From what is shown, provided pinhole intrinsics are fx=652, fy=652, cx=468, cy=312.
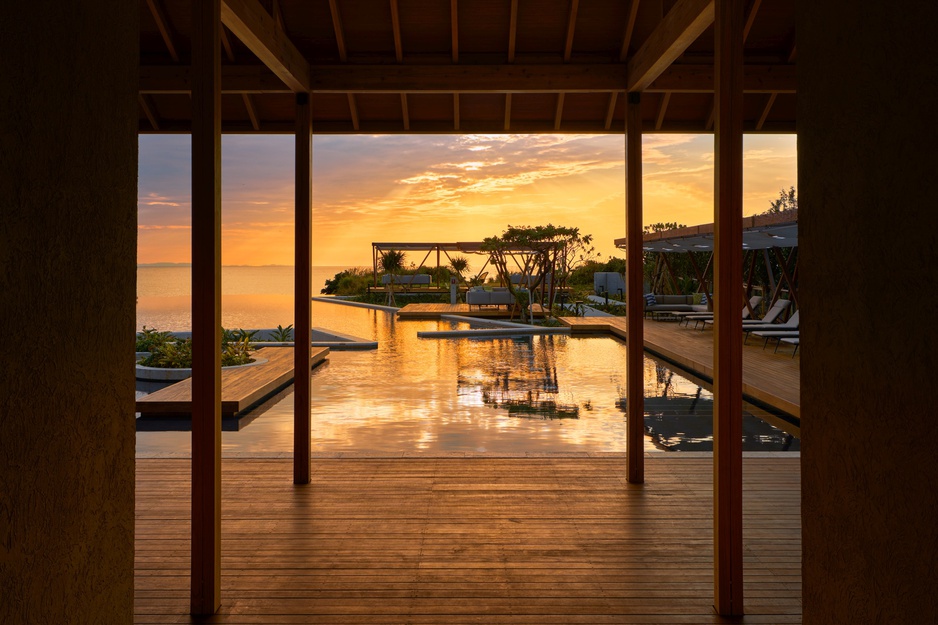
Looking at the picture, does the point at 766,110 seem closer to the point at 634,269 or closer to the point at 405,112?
the point at 634,269

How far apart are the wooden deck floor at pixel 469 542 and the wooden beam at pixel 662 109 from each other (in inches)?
114

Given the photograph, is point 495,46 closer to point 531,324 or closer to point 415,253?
point 531,324

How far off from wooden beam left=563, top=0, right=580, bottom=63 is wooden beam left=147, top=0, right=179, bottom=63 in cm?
281

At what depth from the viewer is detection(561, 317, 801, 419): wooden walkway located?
7.74m

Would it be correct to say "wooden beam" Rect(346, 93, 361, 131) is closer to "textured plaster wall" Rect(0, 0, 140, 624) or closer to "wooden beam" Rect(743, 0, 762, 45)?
"wooden beam" Rect(743, 0, 762, 45)

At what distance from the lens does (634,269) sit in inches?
192

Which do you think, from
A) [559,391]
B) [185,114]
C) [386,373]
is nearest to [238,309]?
[386,373]

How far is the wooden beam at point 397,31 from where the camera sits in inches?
178

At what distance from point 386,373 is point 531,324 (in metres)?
6.80

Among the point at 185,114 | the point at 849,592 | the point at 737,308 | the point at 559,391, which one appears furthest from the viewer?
the point at 559,391

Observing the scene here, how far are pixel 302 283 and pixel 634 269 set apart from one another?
251 centimetres

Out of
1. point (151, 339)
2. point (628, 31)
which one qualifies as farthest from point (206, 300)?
point (151, 339)

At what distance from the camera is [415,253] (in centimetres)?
2833

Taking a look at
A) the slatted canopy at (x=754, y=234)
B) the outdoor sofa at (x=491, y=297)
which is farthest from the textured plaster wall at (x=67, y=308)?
the outdoor sofa at (x=491, y=297)
